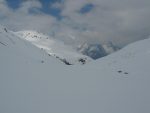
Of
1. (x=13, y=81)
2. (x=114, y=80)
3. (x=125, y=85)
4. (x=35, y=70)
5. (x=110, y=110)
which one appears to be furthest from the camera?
(x=35, y=70)

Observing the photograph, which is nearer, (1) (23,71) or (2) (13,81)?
(2) (13,81)

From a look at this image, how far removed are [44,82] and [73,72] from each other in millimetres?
8031

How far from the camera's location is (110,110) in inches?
902

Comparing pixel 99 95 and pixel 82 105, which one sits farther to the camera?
pixel 99 95

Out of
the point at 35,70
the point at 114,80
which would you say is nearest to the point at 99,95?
the point at 114,80

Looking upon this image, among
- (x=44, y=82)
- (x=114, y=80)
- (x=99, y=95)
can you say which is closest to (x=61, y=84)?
(x=44, y=82)

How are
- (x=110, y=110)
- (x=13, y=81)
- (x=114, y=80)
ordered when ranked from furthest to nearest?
(x=114, y=80) < (x=13, y=81) < (x=110, y=110)

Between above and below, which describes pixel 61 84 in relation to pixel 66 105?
above

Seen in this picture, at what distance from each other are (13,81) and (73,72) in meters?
11.1

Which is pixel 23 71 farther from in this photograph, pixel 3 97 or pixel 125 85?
pixel 125 85

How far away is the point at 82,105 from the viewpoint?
2372 centimetres

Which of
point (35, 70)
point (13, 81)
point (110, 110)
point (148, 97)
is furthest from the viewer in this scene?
point (35, 70)

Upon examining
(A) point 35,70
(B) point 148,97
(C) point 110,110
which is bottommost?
(C) point 110,110

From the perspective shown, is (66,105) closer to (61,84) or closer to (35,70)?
(61,84)
